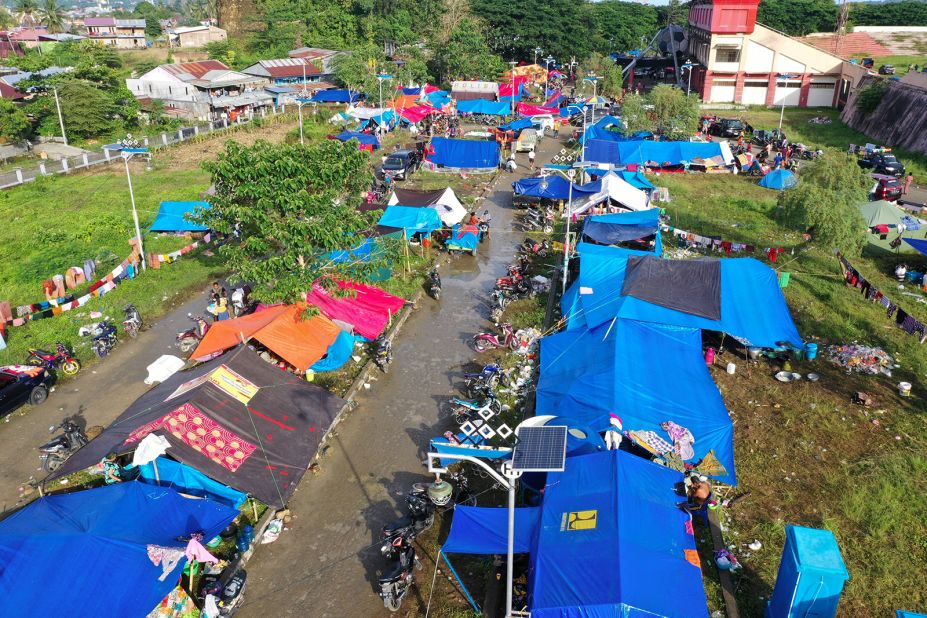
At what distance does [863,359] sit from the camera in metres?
16.9

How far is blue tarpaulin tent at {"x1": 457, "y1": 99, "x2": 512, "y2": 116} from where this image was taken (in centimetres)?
5012

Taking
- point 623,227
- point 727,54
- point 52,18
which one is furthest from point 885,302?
point 52,18

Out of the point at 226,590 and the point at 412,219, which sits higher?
the point at 412,219

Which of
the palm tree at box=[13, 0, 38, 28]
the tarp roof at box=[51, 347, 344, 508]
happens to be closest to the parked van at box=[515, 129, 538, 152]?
the tarp roof at box=[51, 347, 344, 508]

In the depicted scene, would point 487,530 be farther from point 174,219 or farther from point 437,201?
point 174,219

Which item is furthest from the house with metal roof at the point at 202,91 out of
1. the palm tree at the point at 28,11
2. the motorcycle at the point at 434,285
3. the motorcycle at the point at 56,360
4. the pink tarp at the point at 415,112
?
the palm tree at the point at 28,11

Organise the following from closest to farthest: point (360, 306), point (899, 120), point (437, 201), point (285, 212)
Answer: point (285, 212) → point (360, 306) → point (437, 201) → point (899, 120)

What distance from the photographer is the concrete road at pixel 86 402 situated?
44.9ft

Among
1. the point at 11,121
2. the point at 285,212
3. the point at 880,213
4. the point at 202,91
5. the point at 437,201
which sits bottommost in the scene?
the point at 880,213

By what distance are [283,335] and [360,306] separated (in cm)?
271

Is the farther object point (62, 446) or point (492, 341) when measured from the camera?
point (492, 341)

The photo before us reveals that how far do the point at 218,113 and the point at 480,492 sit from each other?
48.8 m

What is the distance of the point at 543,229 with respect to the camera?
28391mm

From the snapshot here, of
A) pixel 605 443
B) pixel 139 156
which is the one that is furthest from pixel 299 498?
pixel 139 156
